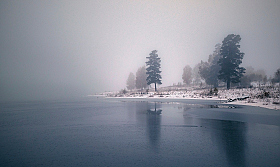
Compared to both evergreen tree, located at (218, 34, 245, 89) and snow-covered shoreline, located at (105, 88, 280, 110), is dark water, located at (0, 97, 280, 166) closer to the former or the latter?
snow-covered shoreline, located at (105, 88, 280, 110)

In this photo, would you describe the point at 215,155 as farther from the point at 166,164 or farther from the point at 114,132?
the point at 114,132

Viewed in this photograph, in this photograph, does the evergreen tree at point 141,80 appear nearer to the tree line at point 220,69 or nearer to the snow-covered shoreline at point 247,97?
the tree line at point 220,69

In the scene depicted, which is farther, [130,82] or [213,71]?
[130,82]

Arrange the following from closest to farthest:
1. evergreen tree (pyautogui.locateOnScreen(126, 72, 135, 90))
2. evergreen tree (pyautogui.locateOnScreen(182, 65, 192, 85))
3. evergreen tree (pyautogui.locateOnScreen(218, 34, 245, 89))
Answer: evergreen tree (pyautogui.locateOnScreen(218, 34, 245, 89)) < evergreen tree (pyautogui.locateOnScreen(182, 65, 192, 85)) < evergreen tree (pyautogui.locateOnScreen(126, 72, 135, 90))

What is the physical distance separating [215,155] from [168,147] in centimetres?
196

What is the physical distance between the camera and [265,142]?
7.83m

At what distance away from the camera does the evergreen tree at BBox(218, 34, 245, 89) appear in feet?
139

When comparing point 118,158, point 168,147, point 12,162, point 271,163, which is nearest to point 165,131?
point 168,147

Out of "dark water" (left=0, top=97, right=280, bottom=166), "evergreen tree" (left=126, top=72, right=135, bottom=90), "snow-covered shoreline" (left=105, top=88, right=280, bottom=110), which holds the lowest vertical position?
"dark water" (left=0, top=97, right=280, bottom=166)

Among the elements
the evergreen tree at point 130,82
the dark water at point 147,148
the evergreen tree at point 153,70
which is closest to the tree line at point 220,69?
the evergreen tree at point 153,70

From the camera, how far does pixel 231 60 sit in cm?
4388

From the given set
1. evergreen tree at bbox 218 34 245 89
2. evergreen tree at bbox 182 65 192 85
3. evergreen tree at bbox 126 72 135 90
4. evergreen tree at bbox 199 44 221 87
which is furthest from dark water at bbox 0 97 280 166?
evergreen tree at bbox 126 72 135 90

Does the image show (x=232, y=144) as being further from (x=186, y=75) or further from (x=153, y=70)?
(x=186, y=75)

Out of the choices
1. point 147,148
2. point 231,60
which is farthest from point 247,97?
point 147,148
